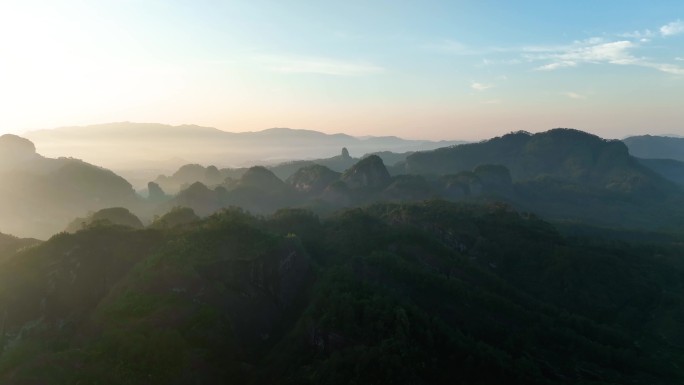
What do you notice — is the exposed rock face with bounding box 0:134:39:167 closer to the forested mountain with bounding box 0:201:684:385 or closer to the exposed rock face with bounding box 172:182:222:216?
the exposed rock face with bounding box 172:182:222:216

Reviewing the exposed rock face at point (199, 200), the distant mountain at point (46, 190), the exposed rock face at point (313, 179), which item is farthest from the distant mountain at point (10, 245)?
the exposed rock face at point (313, 179)

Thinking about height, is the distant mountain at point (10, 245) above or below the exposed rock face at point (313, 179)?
below

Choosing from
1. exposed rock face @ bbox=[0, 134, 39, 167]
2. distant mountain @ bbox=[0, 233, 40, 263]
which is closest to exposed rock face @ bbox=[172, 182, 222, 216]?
distant mountain @ bbox=[0, 233, 40, 263]

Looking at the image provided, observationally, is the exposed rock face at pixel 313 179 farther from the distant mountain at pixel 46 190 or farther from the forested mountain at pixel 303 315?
the forested mountain at pixel 303 315

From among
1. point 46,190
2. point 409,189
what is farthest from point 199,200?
point 409,189

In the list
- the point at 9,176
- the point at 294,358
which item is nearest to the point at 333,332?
the point at 294,358

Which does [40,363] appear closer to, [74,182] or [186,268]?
[186,268]

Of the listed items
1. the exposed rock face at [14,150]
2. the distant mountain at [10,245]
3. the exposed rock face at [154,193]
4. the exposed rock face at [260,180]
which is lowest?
the exposed rock face at [154,193]
